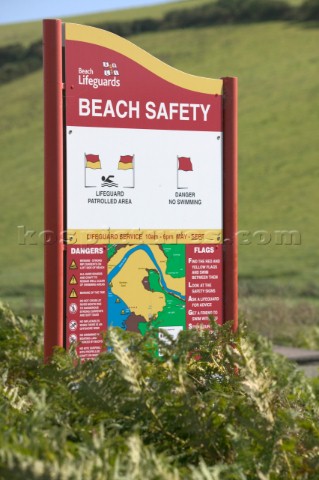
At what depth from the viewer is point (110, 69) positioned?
16.3 feet

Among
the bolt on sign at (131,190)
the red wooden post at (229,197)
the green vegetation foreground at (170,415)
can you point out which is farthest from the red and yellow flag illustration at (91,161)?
the green vegetation foreground at (170,415)

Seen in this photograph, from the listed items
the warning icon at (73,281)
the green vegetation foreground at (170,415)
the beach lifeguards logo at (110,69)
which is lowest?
the green vegetation foreground at (170,415)

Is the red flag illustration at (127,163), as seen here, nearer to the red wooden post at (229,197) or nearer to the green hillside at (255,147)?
the red wooden post at (229,197)

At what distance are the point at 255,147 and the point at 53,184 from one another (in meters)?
33.1

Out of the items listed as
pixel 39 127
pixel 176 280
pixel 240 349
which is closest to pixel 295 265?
pixel 39 127

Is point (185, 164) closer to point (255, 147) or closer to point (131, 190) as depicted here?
point (131, 190)

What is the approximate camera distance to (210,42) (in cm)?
5047

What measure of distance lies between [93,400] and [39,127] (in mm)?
39621

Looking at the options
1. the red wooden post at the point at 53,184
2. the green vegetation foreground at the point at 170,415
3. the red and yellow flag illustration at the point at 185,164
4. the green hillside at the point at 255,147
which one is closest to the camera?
the green vegetation foreground at the point at 170,415

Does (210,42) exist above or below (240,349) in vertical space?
above

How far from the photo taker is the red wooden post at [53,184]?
480 centimetres

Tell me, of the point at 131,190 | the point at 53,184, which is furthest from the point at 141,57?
the point at 53,184

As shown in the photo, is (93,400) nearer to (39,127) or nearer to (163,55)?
(39,127)

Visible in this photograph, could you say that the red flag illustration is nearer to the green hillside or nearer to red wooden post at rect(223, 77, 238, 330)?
red wooden post at rect(223, 77, 238, 330)
